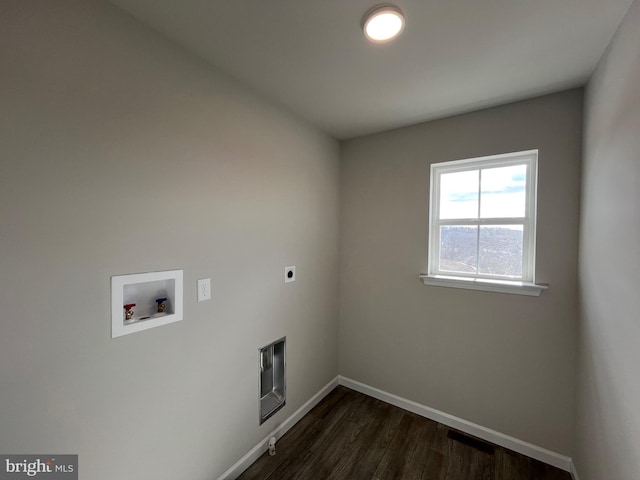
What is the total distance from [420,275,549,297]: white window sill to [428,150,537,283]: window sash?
9 cm

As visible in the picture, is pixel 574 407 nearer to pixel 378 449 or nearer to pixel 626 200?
pixel 378 449

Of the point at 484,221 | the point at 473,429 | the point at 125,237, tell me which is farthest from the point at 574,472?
the point at 125,237

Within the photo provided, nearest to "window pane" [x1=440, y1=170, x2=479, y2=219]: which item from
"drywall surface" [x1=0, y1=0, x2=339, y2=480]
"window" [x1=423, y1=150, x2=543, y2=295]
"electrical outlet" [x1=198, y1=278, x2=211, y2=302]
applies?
"window" [x1=423, y1=150, x2=543, y2=295]

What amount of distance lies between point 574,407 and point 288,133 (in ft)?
8.96

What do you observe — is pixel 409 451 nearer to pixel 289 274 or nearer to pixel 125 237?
pixel 289 274

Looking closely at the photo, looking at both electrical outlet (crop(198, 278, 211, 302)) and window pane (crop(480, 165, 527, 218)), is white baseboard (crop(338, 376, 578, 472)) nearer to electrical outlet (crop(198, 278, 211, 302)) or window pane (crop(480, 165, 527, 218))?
window pane (crop(480, 165, 527, 218))

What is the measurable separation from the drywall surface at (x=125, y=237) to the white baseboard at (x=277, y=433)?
65mm

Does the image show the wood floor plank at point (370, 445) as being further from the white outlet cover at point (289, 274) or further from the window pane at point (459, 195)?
the window pane at point (459, 195)

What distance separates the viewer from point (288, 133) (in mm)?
1969

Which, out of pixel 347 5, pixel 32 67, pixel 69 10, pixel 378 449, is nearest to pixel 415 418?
pixel 378 449

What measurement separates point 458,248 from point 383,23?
65.7 inches

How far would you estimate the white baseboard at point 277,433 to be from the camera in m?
1.60

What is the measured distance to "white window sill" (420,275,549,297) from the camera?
1729 mm

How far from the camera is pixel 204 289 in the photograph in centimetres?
143
